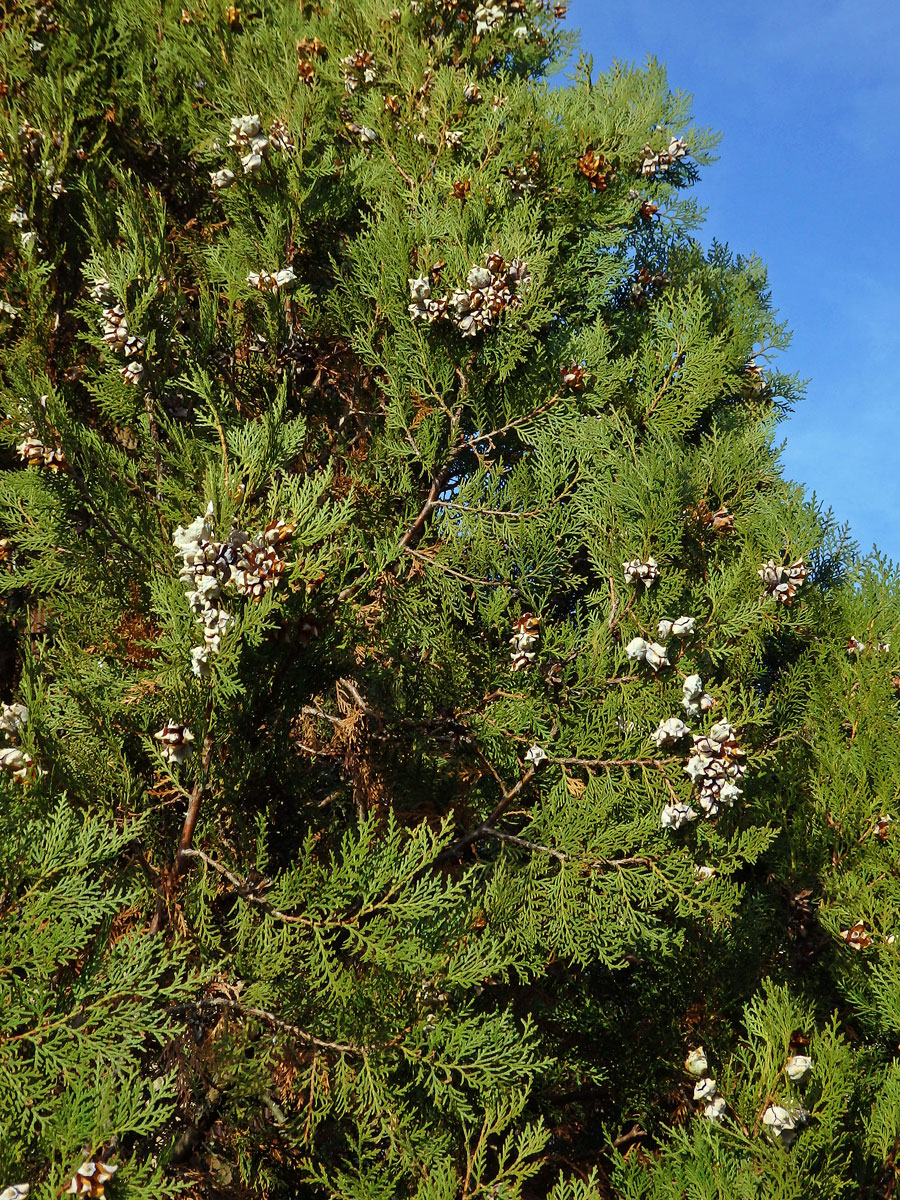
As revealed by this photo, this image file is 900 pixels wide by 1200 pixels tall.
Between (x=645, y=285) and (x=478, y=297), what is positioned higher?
(x=645, y=285)

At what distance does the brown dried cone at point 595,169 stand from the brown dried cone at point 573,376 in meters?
1.50

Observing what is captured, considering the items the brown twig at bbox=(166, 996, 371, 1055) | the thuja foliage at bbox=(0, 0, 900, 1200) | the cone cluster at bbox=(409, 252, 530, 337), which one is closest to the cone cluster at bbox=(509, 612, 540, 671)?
the thuja foliage at bbox=(0, 0, 900, 1200)

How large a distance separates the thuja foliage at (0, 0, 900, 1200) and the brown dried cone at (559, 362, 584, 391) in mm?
20

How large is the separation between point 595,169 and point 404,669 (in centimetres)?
324

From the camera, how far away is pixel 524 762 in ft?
13.3

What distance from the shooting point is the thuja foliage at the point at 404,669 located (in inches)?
117

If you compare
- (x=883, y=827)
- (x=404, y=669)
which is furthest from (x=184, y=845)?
(x=883, y=827)

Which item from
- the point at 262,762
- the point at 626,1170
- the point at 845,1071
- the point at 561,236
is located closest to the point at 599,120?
→ the point at 561,236

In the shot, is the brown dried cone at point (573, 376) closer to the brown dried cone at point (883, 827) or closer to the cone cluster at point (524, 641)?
the cone cluster at point (524, 641)

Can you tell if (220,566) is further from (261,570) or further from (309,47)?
(309,47)

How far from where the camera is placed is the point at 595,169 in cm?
534

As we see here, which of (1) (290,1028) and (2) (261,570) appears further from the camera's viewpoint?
(1) (290,1028)

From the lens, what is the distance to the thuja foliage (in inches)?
117

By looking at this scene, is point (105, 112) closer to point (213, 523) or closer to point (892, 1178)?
point (213, 523)
